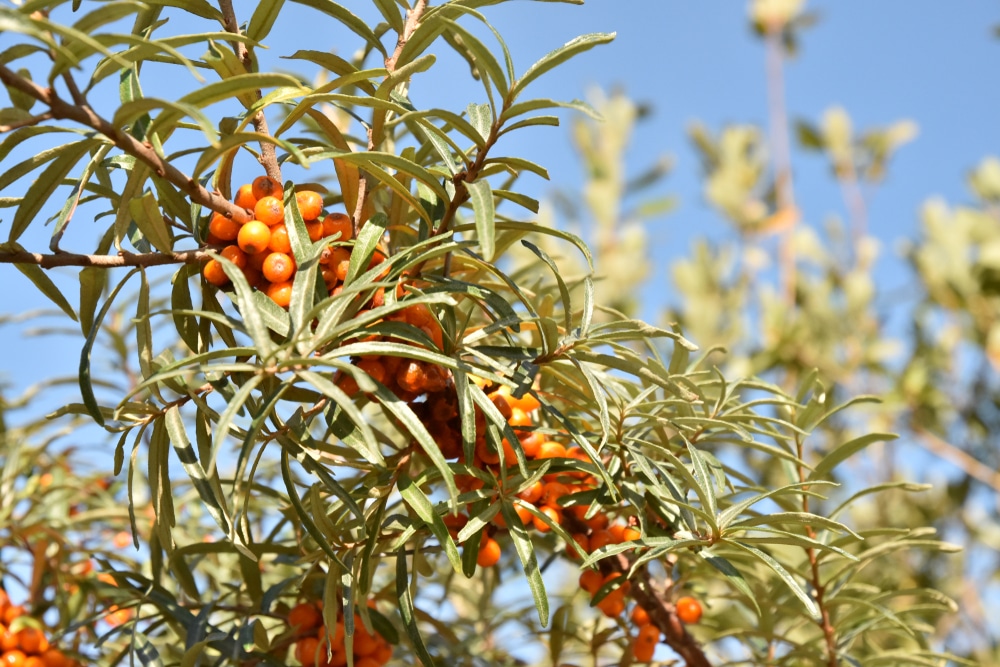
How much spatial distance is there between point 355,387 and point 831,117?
3766 mm

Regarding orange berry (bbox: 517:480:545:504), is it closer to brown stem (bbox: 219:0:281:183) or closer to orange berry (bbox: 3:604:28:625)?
brown stem (bbox: 219:0:281:183)

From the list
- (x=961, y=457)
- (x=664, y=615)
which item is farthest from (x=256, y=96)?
(x=961, y=457)

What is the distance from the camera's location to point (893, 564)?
249cm

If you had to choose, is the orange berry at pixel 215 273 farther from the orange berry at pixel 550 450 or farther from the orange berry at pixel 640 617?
the orange berry at pixel 640 617

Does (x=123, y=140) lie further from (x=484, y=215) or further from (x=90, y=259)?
(x=484, y=215)

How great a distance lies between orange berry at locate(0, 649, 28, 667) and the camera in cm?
97

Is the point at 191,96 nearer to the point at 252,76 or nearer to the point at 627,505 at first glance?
the point at 252,76

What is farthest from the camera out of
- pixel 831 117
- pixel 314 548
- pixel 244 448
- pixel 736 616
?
pixel 831 117

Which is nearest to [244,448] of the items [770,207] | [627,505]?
[627,505]

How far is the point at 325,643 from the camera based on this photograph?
825 millimetres

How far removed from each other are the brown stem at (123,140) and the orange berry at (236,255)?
Result: 0.08 ft

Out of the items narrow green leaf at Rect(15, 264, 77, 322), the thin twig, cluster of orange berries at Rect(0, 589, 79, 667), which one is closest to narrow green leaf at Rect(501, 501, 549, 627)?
narrow green leaf at Rect(15, 264, 77, 322)

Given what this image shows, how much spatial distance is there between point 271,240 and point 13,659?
648mm

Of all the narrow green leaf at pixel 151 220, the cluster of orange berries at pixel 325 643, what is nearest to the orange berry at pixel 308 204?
the narrow green leaf at pixel 151 220
